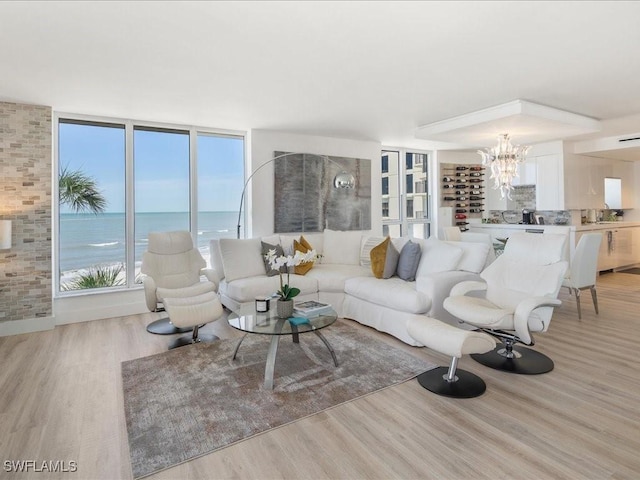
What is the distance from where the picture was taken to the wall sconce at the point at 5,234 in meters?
3.85

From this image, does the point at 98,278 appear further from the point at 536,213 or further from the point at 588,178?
the point at 588,178

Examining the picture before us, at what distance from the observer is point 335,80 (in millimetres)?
3680

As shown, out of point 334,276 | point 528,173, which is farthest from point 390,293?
point 528,173

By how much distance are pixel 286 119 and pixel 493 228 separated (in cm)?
495

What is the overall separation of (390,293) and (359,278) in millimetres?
697

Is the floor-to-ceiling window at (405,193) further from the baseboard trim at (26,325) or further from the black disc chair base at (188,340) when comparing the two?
the baseboard trim at (26,325)

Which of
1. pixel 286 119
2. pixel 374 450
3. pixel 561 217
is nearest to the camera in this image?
pixel 374 450

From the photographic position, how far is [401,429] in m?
2.23

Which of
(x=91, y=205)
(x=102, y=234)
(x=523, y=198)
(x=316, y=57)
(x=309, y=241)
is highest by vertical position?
(x=316, y=57)

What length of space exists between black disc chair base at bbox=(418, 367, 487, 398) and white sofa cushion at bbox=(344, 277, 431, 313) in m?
0.75

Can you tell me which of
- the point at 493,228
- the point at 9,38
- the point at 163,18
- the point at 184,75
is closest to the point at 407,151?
the point at 493,228

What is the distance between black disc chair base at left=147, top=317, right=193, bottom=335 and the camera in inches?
162

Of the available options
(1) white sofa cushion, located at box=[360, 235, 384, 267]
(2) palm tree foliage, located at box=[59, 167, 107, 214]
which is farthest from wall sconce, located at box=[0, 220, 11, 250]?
(1) white sofa cushion, located at box=[360, 235, 384, 267]

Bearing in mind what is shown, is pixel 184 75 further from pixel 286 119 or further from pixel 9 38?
pixel 286 119
